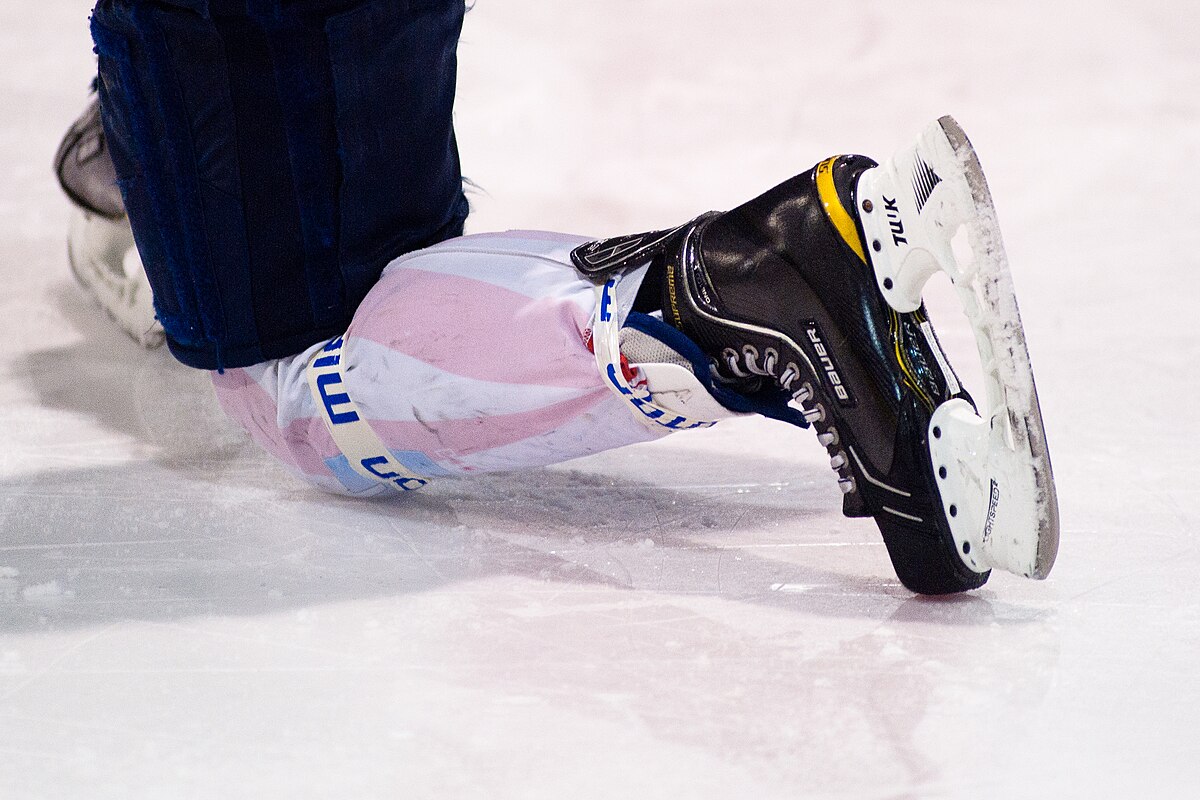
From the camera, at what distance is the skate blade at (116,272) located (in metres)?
1.53

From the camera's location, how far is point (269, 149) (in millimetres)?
984

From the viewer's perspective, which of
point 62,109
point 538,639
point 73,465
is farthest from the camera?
point 62,109

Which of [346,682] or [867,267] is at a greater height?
[867,267]

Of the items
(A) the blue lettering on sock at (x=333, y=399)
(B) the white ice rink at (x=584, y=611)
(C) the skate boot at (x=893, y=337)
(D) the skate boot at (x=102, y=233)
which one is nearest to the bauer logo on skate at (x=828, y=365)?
(C) the skate boot at (x=893, y=337)

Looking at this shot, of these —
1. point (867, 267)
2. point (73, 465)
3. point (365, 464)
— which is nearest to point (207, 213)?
point (365, 464)

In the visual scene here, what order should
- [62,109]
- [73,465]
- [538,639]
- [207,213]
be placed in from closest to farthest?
[538,639] → [207,213] → [73,465] → [62,109]

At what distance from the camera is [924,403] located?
860 millimetres

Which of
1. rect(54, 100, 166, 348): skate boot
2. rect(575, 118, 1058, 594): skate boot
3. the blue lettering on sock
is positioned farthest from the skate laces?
rect(54, 100, 166, 348): skate boot

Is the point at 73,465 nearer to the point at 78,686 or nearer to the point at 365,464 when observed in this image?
the point at 365,464

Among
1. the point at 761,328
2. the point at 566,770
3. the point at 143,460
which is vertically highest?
the point at 761,328

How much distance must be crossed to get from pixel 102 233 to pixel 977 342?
3.68ft

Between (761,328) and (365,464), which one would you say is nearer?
(761,328)

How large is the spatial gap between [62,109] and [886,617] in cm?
183

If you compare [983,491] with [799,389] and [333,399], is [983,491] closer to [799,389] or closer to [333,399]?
[799,389]
